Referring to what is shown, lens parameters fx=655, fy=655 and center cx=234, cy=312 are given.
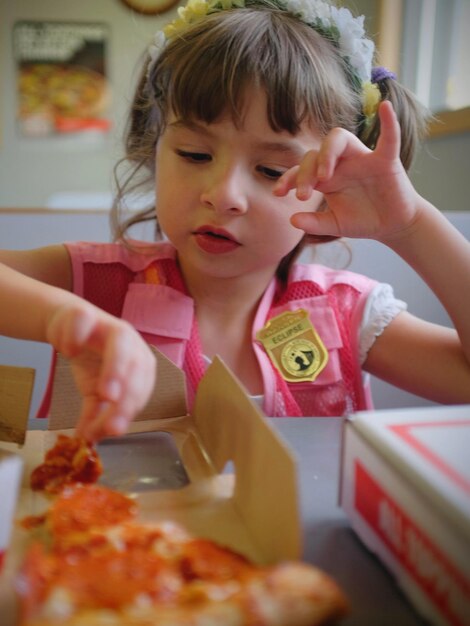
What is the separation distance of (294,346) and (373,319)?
0.44 ft

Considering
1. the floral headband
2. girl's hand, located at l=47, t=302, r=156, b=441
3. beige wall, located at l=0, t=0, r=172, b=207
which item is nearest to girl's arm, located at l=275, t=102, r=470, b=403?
the floral headband


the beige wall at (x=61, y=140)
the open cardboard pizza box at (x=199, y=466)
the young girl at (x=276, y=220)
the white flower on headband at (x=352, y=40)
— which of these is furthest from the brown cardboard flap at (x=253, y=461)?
the beige wall at (x=61, y=140)

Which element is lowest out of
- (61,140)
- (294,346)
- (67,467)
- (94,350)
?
(61,140)

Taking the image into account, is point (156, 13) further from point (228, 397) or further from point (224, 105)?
point (228, 397)

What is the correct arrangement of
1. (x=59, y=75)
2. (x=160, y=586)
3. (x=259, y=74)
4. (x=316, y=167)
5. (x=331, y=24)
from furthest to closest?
1. (x=59, y=75)
2. (x=331, y=24)
3. (x=259, y=74)
4. (x=316, y=167)
5. (x=160, y=586)

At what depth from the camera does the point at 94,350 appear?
462mm

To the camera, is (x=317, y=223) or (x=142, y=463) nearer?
(x=142, y=463)

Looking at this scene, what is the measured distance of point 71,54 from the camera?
312 centimetres

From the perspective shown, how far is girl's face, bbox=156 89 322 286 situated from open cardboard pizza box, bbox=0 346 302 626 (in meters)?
0.24

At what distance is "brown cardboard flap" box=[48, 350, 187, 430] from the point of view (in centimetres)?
61

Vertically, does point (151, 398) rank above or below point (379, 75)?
below

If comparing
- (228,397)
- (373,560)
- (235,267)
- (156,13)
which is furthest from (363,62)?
(156,13)

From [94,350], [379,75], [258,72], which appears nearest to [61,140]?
[379,75]

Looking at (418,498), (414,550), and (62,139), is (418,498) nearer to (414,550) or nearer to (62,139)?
(414,550)
